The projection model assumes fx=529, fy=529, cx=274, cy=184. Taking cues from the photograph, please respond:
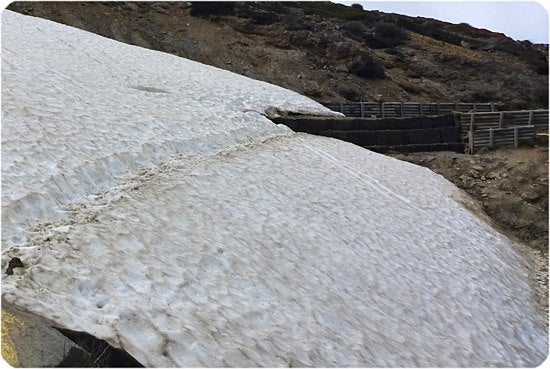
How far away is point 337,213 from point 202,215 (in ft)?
11.2

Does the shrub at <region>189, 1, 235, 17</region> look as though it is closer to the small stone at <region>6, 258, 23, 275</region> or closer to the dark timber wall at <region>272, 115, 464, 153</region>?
the dark timber wall at <region>272, 115, 464, 153</region>

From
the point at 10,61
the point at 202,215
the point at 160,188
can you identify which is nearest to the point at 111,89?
the point at 10,61

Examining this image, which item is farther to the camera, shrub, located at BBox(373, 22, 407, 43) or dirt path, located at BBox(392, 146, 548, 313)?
shrub, located at BBox(373, 22, 407, 43)

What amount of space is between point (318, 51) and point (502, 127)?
72.1 feet

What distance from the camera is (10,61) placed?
12.7 meters

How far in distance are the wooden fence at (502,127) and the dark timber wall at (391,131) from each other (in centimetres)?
58

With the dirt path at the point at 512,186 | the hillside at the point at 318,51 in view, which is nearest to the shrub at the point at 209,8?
the hillside at the point at 318,51

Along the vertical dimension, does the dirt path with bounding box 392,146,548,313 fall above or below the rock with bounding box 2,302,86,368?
below

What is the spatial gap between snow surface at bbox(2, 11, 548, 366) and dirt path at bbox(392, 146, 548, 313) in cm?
103

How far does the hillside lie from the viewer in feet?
116

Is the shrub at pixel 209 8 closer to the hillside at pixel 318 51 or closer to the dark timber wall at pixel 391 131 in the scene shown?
the hillside at pixel 318 51

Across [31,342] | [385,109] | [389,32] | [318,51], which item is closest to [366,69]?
[318,51]

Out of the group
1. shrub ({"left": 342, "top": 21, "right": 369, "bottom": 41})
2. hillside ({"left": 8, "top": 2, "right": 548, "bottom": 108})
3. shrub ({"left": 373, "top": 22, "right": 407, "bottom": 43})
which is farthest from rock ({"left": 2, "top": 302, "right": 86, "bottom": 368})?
shrub ({"left": 373, "top": 22, "right": 407, "bottom": 43})

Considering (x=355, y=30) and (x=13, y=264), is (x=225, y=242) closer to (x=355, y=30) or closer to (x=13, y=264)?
(x=13, y=264)
